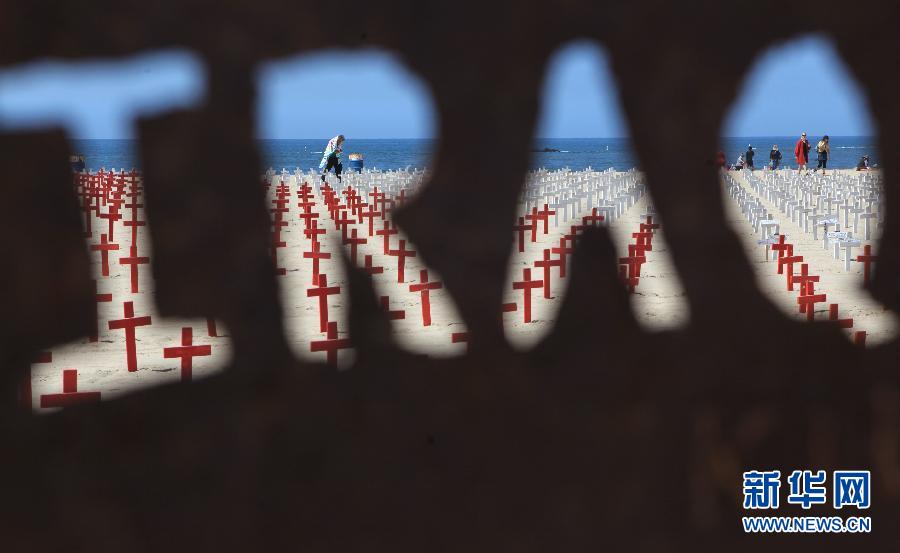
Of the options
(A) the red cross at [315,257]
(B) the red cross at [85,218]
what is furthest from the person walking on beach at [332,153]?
(A) the red cross at [315,257]

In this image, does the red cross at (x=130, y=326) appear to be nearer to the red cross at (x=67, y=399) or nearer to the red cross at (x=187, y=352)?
the red cross at (x=187, y=352)

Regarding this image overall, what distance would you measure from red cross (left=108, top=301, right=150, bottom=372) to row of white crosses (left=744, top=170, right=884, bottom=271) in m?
4.73

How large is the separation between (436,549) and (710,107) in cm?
178

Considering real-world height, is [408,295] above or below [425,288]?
below

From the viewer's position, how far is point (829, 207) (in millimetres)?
10742

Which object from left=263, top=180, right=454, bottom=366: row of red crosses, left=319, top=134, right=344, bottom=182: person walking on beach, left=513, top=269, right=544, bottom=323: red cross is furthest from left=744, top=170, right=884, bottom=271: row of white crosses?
left=319, top=134, right=344, bottom=182: person walking on beach

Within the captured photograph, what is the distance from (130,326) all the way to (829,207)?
32.7ft

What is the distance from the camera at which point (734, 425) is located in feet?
9.46

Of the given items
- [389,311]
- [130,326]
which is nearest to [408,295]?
[130,326]

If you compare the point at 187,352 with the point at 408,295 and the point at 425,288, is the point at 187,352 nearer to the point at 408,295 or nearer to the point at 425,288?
the point at 425,288

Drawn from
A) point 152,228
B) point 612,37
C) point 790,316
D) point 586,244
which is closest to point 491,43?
point 612,37

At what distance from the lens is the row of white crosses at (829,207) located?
26.4 ft

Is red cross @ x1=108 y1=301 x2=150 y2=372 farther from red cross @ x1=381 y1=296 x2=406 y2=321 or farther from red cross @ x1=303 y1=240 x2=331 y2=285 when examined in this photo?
red cross @ x1=303 y1=240 x2=331 y2=285

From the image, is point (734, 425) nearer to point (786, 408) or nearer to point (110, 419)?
point (786, 408)
